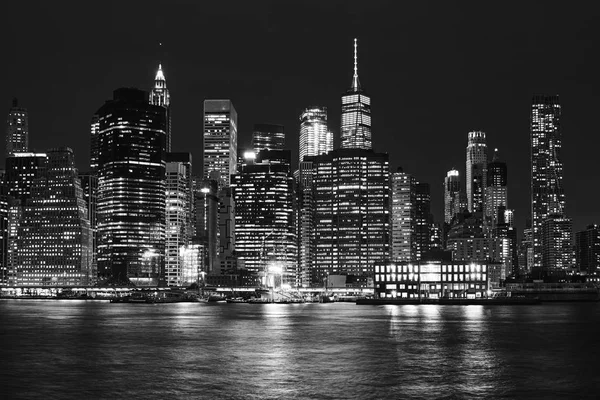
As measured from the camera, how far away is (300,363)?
75.3 metres

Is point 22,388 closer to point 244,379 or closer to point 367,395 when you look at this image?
point 244,379

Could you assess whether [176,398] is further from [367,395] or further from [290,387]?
[367,395]

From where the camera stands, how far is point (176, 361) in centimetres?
7788

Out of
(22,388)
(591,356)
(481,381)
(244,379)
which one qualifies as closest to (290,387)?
(244,379)

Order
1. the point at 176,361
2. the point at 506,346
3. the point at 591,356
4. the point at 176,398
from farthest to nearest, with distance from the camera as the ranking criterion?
the point at 506,346 → the point at 591,356 → the point at 176,361 → the point at 176,398

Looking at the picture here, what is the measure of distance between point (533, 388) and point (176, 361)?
104ft

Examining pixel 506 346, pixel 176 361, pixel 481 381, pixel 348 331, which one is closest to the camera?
pixel 481 381

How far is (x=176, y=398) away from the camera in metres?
57.5

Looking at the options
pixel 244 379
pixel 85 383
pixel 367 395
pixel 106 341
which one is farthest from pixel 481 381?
pixel 106 341

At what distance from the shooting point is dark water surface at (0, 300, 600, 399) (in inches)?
2393

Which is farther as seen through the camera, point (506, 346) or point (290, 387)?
point (506, 346)

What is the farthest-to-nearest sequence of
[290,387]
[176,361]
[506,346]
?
[506,346], [176,361], [290,387]

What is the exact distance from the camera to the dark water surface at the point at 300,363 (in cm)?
6078

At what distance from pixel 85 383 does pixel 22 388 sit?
461cm
